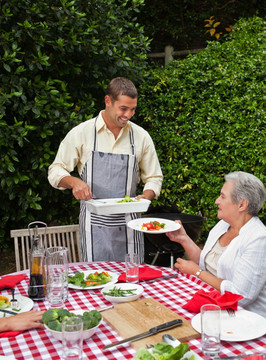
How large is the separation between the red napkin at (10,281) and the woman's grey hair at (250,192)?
4.22 feet

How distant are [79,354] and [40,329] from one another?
1.16ft

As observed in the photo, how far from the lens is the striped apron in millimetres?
3041

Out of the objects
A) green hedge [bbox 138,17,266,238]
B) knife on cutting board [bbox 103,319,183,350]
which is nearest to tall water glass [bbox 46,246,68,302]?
knife on cutting board [bbox 103,319,183,350]

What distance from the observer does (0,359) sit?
1.45m

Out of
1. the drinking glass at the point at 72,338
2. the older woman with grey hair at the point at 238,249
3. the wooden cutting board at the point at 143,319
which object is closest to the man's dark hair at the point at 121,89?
the older woman with grey hair at the point at 238,249

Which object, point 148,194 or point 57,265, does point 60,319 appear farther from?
point 148,194

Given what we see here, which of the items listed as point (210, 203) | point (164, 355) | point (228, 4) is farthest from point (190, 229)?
point (228, 4)

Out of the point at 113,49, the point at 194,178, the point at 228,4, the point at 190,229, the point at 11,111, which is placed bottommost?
the point at 190,229

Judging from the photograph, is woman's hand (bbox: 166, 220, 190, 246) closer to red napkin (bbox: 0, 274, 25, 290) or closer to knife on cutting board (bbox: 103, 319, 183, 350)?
red napkin (bbox: 0, 274, 25, 290)

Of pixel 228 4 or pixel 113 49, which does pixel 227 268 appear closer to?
pixel 113 49

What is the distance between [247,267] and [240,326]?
0.52 metres

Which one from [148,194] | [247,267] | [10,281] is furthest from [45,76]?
[247,267]

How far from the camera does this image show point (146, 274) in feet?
7.68

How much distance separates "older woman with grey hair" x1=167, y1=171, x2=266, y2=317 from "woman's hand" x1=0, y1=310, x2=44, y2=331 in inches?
36.4
